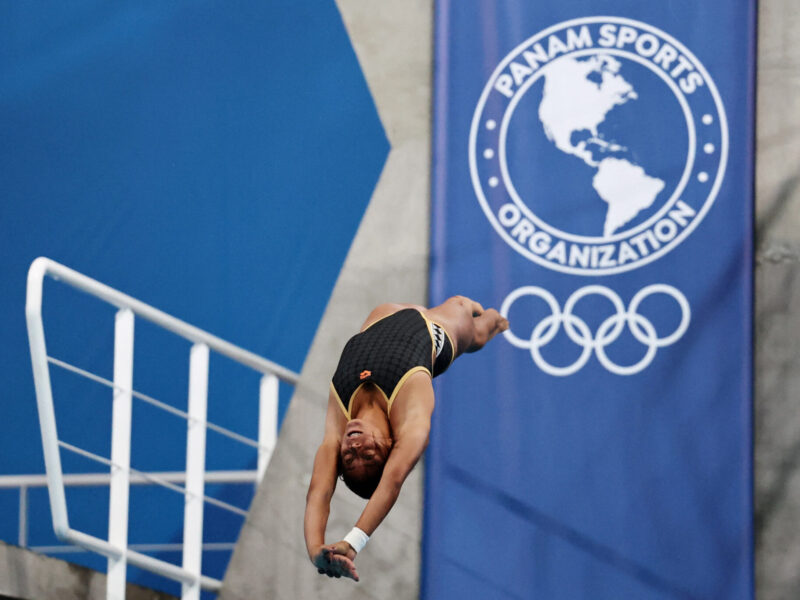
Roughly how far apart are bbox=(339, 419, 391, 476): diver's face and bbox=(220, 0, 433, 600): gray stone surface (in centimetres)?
179

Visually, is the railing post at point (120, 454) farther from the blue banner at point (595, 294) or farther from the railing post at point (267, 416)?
the blue banner at point (595, 294)

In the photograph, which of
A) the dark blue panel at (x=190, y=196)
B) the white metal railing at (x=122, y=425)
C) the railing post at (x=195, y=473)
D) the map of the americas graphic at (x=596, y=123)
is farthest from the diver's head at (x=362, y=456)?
the map of the americas graphic at (x=596, y=123)

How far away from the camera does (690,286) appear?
205 inches

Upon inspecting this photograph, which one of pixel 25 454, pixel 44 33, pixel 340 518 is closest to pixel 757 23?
pixel 340 518

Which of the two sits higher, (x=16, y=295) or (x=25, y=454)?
(x=16, y=295)

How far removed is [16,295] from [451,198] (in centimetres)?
226

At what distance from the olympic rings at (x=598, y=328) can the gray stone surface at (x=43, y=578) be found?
218 centimetres

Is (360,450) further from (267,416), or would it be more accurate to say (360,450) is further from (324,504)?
(267,416)

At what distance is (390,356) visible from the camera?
393 cm

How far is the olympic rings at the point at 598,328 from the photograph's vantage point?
521cm

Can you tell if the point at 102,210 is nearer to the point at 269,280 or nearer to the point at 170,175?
the point at 170,175

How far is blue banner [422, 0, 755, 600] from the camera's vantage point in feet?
16.7

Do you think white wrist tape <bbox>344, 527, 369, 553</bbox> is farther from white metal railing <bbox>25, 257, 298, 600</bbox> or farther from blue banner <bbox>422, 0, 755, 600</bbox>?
blue banner <bbox>422, 0, 755, 600</bbox>

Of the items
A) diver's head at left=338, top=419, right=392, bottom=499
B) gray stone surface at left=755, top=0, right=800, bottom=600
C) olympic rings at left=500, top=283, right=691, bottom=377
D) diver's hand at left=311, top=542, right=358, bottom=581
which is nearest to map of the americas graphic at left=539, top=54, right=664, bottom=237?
olympic rings at left=500, top=283, right=691, bottom=377
